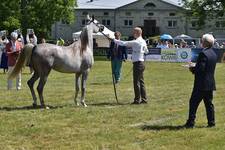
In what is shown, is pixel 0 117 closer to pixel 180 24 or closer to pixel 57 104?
pixel 57 104

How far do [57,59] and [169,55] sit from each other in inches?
1239

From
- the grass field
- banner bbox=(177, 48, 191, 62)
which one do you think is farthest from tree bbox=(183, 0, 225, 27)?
the grass field

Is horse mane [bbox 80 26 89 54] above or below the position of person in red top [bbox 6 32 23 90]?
above

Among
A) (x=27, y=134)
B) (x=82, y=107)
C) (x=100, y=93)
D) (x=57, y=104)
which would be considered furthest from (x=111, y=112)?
(x=100, y=93)

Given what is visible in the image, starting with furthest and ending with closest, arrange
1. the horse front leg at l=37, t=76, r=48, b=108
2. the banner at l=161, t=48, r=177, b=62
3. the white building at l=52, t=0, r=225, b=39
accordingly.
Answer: the white building at l=52, t=0, r=225, b=39
the banner at l=161, t=48, r=177, b=62
the horse front leg at l=37, t=76, r=48, b=108

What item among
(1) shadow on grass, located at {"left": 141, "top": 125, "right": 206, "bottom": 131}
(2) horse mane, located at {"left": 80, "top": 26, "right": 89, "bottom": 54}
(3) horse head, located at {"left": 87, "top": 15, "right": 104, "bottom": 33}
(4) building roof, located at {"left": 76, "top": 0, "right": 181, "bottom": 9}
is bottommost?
(1) shadow on grass, located at {"left": 141, "top": 125, "right": 206, "bottom": 131}

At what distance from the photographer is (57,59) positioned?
14.4 m

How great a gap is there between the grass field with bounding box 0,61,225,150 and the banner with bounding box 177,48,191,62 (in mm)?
26226

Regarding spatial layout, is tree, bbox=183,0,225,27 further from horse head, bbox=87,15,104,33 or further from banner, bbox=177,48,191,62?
horse head, bbox=87,15,104,33

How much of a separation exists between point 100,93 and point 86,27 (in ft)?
13.2

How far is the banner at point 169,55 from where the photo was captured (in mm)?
45000

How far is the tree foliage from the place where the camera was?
76312 mm

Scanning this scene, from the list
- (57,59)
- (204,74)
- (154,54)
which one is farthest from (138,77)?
(154,54)

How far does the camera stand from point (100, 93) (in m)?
18.6
